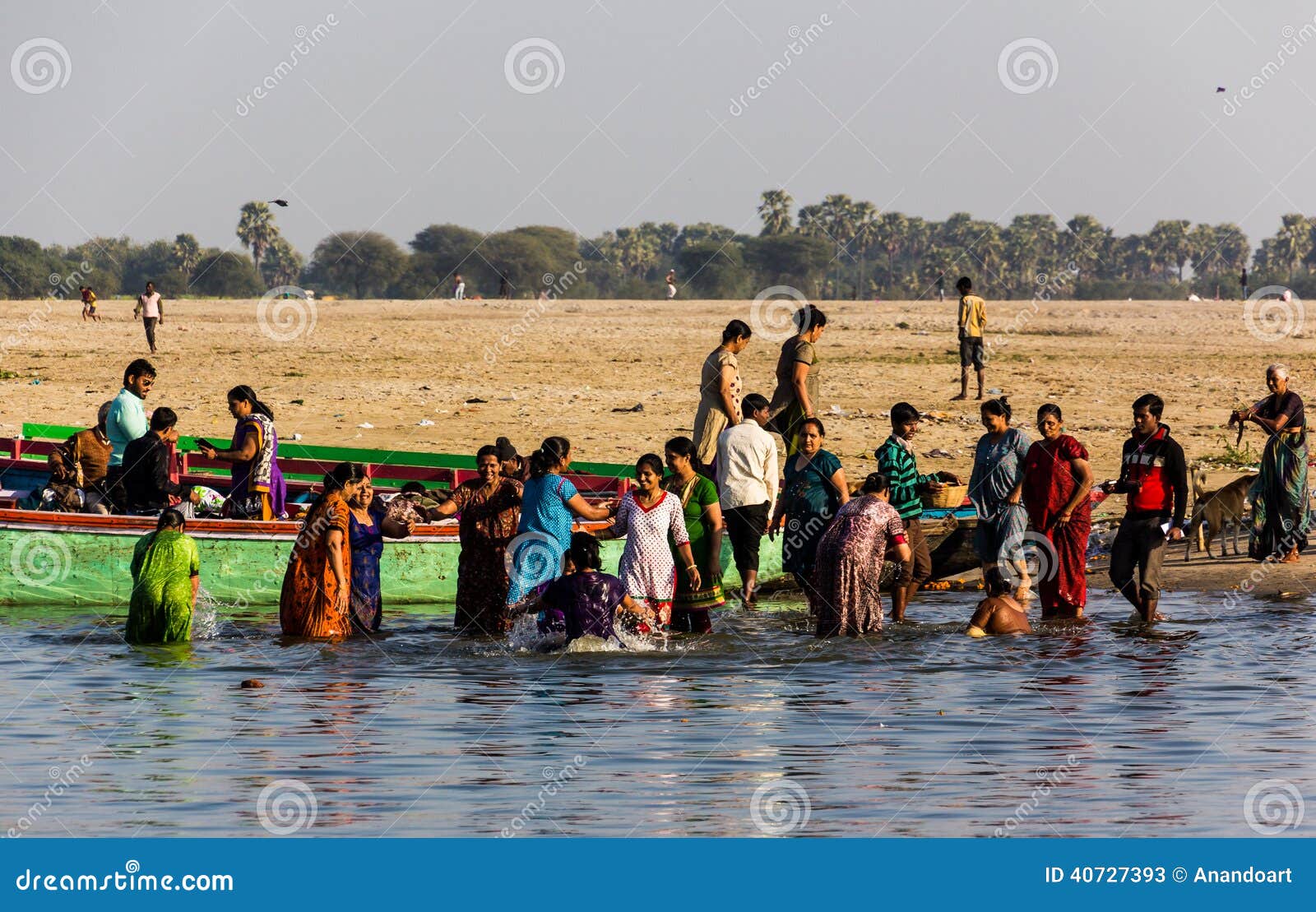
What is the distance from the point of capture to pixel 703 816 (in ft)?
26.9

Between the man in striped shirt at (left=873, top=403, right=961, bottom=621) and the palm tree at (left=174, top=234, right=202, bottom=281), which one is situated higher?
the palm tree at (left=174, top=234, right=202, bottom=281)

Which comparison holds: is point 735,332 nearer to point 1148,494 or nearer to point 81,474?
point 1148,494

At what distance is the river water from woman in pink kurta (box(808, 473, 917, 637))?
240 millimetres

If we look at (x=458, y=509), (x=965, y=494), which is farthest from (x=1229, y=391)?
(x=458, y=509)

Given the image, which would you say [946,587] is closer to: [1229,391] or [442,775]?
[442,775]

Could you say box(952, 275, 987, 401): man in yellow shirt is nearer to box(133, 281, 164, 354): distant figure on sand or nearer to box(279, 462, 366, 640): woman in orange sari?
box(279, 462, 366, 640): woman in orange sari

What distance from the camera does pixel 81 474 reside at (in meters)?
14.6

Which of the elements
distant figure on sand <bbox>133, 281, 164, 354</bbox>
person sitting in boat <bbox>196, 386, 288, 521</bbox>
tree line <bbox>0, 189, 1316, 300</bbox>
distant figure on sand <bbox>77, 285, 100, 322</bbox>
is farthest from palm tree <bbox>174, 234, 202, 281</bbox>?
person sitting in boat <bbox>196, 386, 288, 521</bbox>

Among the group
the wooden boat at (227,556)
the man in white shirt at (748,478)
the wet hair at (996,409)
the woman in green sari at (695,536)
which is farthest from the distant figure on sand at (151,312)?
the wet hair at (996,409)

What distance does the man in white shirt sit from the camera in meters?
13.3

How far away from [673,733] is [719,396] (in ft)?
14.3

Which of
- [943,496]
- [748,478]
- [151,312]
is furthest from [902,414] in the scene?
[151,312]

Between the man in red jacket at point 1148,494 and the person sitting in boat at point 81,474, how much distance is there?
7727mm
